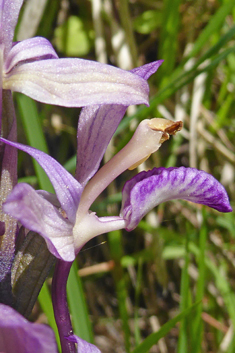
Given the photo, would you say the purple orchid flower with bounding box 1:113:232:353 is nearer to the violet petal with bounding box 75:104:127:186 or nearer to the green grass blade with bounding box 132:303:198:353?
the violet petal with bounding box 75:104:127:186

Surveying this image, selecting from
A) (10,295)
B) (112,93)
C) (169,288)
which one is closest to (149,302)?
(169,288)

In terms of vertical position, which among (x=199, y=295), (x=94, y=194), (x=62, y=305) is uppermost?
(x=94, y=194)

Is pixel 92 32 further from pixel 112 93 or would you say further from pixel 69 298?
pixel 112 93

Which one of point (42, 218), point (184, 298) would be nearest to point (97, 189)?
point (42, 218)

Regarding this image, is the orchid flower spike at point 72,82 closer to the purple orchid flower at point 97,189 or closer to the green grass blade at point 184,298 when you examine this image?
the purple orchid flower at point 97,189

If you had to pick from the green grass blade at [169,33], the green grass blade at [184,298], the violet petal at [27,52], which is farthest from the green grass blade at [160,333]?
the green grass blade at [169,33]

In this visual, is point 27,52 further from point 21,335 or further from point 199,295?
point 199,295
